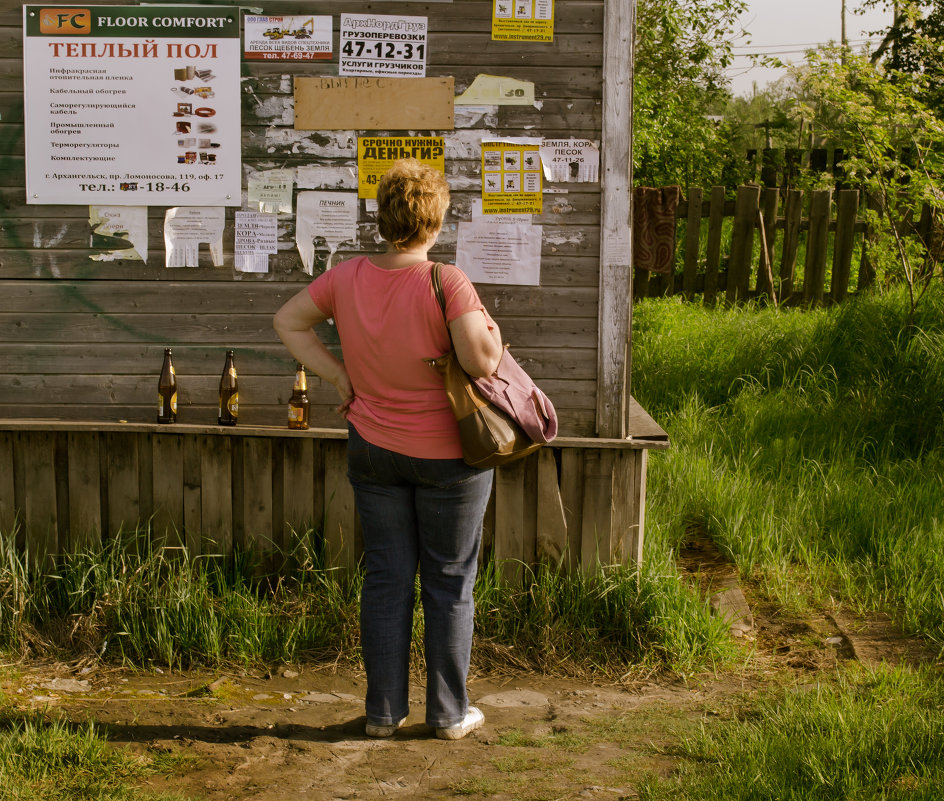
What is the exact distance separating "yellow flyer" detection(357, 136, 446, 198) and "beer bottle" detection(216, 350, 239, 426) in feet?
3.30

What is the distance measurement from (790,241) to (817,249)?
287mm

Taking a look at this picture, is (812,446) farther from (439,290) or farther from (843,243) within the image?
(843,243)

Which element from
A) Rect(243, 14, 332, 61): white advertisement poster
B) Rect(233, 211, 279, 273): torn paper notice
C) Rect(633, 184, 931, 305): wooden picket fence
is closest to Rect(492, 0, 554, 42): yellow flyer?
Rect(243, 14, 332, 61): white advertisement poster

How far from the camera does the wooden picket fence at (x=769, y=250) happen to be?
10445 millimetres

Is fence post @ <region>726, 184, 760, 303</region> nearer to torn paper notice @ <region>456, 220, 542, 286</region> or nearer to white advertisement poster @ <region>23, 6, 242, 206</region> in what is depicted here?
torn paper notice @ <region>456, 220, 542, 286</region>

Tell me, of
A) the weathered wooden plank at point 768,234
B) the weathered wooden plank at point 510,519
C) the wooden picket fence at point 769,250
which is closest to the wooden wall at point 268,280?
the weathered wooden plank at point 510,519

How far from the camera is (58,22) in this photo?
15.1 ft

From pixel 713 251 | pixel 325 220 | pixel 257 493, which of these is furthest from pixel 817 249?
pixel 257 493

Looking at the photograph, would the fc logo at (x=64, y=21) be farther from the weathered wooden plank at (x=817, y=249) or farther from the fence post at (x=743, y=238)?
the weathered wooden plank at (x=817, y=249)

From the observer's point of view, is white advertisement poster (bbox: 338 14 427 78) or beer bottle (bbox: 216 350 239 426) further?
beer bottle (bbox: 216 350 239 426)

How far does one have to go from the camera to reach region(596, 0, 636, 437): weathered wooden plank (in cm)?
452

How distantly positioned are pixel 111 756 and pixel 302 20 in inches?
122

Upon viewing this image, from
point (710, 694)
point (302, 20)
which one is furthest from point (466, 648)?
point (302, 20)

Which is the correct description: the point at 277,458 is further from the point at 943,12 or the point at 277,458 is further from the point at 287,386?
the point at 943,12
